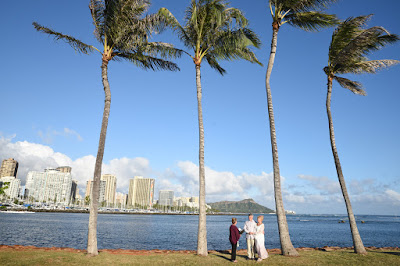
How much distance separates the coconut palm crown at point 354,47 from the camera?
1445 centimetres

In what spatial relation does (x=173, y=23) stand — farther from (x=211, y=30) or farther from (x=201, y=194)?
(x=201, y=194)

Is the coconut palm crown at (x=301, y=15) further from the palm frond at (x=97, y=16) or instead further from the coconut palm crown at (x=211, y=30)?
the palm frond at (x=97, y=16)

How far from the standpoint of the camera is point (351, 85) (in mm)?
17547

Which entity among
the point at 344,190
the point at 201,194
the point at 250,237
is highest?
the point at 344,190

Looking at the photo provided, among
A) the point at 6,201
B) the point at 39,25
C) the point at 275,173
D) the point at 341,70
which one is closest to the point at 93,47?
the point at 39,25

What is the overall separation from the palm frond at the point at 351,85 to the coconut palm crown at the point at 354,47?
29.2 inches

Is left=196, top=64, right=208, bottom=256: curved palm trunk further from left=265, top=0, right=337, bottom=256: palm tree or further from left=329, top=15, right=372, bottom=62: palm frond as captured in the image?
left=329, top=15, right=372, bottom=62: palm frond

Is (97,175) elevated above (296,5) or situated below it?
below

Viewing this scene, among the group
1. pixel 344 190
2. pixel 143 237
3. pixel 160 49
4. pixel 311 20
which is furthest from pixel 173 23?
pixel 143 237

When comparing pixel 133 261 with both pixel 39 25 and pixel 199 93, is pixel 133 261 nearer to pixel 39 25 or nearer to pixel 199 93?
pixel 199 93

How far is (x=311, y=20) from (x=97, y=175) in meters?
13.4

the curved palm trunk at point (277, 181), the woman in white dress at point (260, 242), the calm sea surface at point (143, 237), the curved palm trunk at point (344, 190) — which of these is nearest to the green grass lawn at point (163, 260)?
the woman in white dress at point (260, 242)

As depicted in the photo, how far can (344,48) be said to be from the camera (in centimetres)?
1479

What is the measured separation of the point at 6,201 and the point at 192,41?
8551 inches
